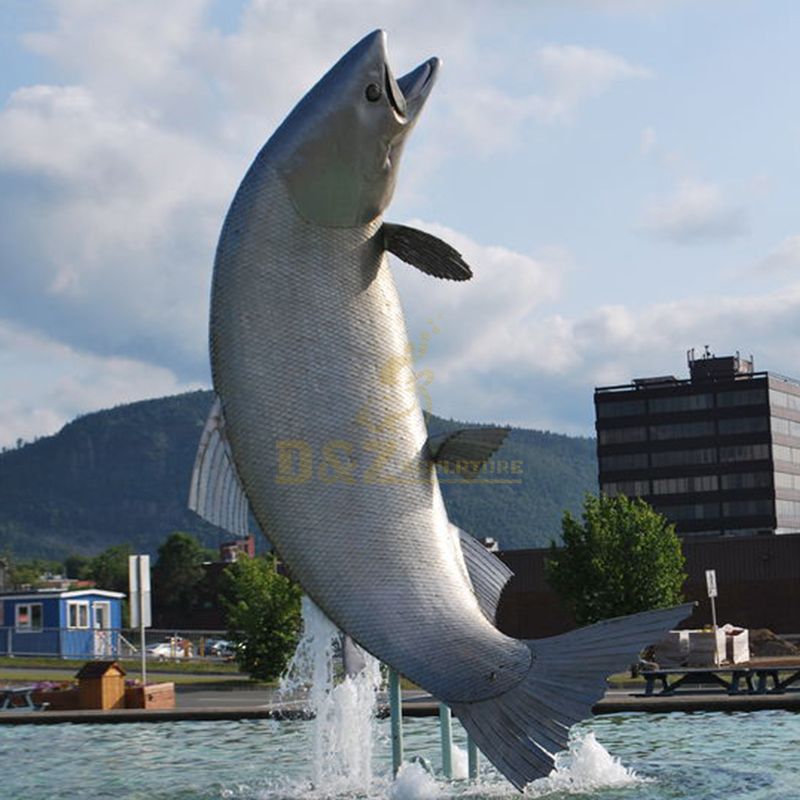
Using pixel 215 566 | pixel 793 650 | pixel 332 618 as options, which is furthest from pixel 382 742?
pixel 215 566

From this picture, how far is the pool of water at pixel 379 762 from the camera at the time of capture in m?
12.0

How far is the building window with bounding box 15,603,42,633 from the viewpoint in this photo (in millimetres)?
50844

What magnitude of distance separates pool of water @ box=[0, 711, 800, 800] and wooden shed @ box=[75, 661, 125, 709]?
61.2 inches

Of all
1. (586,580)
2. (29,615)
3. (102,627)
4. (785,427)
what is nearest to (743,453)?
(785,427)

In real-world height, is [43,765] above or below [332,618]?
below

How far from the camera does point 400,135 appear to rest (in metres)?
8.68

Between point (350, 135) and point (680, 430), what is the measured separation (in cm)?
11099

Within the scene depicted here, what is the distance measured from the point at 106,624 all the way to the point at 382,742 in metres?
39.7

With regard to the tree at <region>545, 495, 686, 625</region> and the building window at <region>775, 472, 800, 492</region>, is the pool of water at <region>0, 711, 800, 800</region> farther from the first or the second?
the building window at <region>775, 472, 800, 492</region>

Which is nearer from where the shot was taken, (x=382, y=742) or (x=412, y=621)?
(x=412, y=621)

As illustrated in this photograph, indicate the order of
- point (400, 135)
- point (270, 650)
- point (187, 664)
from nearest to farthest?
point (400, 135), point (270, 650), point (187, 664)

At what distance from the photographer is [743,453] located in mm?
116438

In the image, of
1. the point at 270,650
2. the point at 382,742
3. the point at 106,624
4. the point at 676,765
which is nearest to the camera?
the point at 676,765

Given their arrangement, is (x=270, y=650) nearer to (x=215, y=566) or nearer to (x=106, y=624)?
(x=106, y=624)
